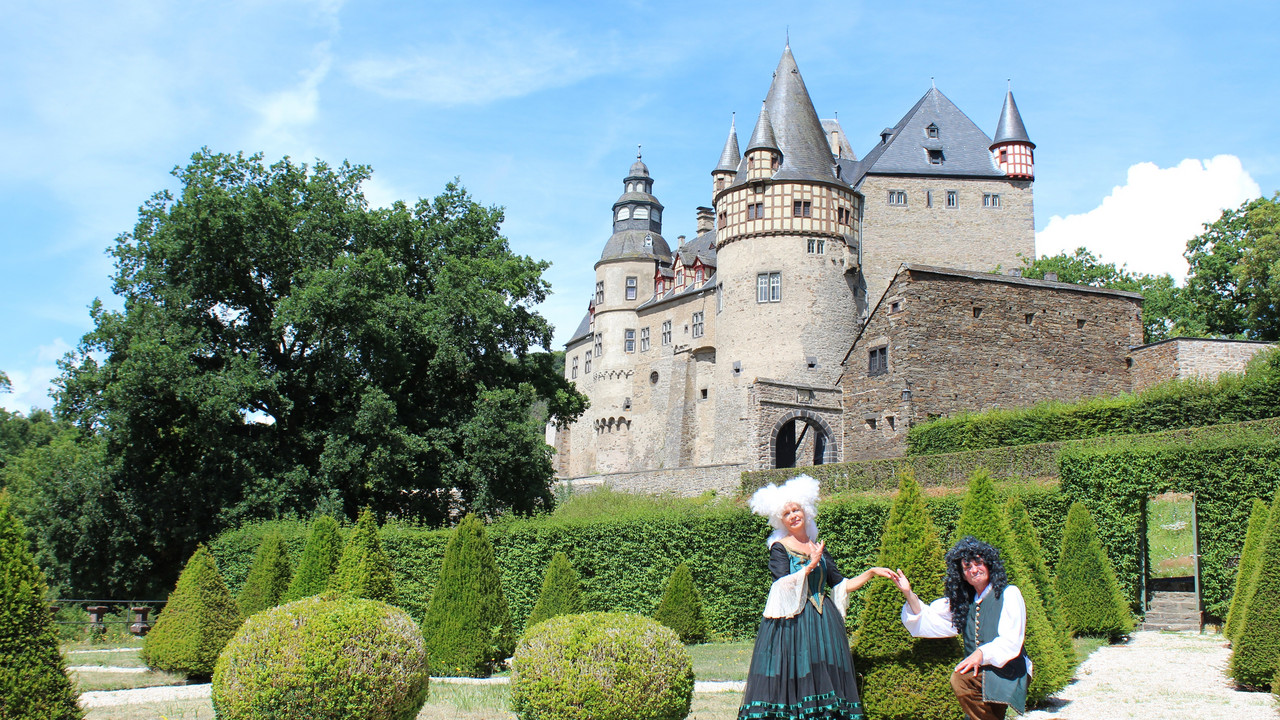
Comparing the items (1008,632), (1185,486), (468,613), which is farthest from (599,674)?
(1185,486)

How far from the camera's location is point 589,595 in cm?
1878

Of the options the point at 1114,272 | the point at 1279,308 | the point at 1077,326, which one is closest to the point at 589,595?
the point at 1077,326

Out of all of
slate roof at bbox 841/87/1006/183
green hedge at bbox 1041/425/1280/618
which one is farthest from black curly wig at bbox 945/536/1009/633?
slate roof at bbox 841/87/1006/183

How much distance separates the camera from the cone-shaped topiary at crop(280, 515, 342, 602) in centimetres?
1614

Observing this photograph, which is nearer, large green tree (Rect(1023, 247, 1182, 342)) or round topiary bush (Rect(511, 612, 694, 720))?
round topiary bush (Rect(511, 612, 694, 720))

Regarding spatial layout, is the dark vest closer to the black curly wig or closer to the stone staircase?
the black curly wig

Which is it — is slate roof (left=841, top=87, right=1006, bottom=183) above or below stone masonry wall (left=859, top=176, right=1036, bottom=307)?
above

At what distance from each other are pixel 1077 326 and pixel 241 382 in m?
25.0

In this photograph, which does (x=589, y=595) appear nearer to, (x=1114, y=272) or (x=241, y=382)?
(x=241, y=382)

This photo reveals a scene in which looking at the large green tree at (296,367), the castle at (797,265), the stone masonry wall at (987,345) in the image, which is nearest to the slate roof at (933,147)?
the castle at (797,265)

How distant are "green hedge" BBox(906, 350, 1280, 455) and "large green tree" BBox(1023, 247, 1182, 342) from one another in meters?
18.4

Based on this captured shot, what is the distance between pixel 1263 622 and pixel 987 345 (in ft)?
66.2

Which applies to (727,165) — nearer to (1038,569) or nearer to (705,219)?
(705,219)

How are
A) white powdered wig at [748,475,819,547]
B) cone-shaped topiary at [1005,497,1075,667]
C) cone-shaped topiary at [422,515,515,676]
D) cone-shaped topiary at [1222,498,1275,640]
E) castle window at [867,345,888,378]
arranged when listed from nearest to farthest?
white powdered wig at [748,475,819,547] → cone-shaped topiary at [1005,497,1075,667] → cone-shaped topiary at [1222,498,1275,640] → cone-shaped topiary at [422,515,515,676] → castle window at [867,345,888,378]
